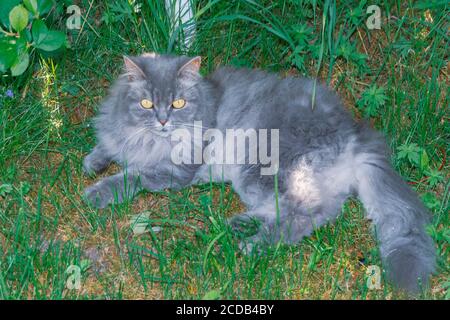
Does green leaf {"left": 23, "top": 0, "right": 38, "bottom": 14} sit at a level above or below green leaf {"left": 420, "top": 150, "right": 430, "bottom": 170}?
above

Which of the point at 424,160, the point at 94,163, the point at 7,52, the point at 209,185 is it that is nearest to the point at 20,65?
the point at 7,52

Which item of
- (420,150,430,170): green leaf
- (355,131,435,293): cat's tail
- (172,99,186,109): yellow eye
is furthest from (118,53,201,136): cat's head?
(420,150,430,170): green leaf

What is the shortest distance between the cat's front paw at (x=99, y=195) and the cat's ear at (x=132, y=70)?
63 centimetres

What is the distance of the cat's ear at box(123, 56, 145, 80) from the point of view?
361cm

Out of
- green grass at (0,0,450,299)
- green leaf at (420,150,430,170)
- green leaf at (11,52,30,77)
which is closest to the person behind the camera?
green grass at (0,0,450,299)

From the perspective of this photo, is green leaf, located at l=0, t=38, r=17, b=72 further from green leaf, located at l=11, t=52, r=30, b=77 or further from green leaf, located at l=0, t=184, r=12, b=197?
green leaf, located at l=0, t=184, r=12, b=197

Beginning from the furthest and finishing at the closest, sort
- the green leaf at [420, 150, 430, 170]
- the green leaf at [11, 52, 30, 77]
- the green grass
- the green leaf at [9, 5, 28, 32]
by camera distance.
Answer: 1. the green leaf at [420, 150, 430, 170]
2. the green leaf at [11, 52, 30, 77]
3. the green leaf at [9, 5, 28, 32]
4. the green grass

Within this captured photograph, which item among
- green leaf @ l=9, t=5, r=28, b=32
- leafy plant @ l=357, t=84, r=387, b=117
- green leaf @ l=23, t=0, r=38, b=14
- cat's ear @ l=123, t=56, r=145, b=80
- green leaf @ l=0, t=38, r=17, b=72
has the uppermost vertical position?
green leaf @ l=23, t=0, r=38, b=14

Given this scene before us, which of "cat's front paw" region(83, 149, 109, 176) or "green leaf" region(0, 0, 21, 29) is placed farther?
"cat's front paw" region(83, 149, 109, 176)

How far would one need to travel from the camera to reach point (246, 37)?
14.4 feet

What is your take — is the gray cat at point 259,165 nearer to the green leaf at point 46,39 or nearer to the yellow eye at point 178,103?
the yellow eye at point 178,103

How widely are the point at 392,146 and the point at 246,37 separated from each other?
47.9 inches
